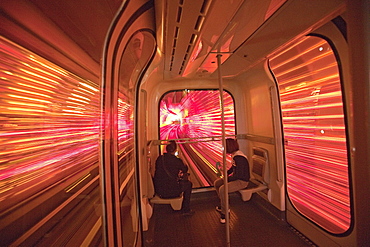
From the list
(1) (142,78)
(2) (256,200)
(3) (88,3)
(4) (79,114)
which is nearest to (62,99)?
(4) (79,114)

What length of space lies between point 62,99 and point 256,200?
149 inches

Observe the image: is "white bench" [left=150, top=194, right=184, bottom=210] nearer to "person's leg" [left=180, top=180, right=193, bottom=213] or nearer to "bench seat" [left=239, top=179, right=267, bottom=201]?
"person's leg" [left=180, top=180, right=193, bottom=213]

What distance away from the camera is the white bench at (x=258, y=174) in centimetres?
295

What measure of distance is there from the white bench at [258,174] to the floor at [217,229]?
41 centimetres

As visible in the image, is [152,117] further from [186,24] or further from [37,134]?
[37,134]

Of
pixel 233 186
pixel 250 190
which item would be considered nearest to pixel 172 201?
pixel 233 186

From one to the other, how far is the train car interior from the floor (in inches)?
0.9

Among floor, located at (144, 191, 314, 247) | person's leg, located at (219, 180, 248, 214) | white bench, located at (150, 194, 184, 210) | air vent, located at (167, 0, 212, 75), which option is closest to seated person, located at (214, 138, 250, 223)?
person's leg, located at (219, 180, 248, 214)

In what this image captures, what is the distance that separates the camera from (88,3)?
3.13 feet

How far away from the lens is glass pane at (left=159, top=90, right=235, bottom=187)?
3.97 meters

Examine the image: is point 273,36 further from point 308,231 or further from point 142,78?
point 308,231

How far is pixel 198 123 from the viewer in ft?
14.0

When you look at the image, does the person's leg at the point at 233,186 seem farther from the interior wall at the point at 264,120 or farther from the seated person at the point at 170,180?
the seated person at the point at 170,180

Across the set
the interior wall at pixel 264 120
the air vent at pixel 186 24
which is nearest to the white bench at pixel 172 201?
the interior wall at pixel 264 120
